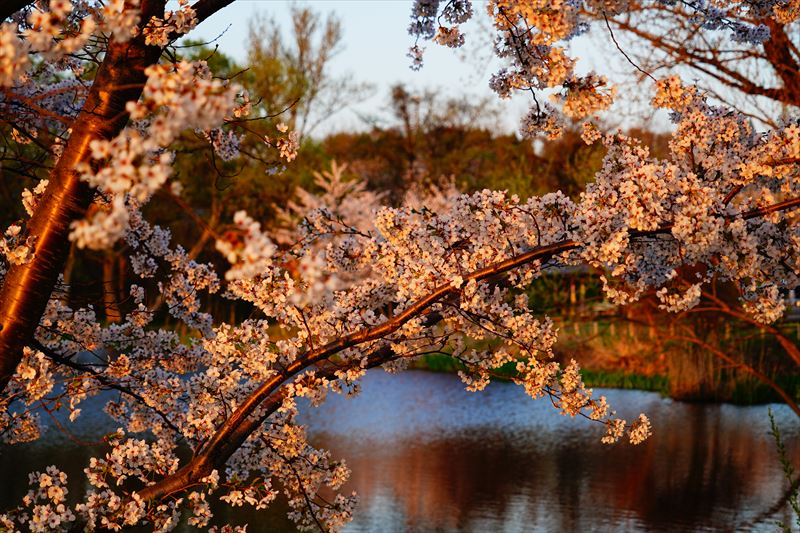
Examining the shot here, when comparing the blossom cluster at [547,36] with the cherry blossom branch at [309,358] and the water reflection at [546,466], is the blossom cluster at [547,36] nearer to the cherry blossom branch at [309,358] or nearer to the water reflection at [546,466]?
the cherry blossom branch at [309,358]

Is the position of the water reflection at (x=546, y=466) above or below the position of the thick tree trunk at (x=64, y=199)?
below

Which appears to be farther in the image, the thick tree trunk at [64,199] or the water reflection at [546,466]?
the water reflection at [546,466]

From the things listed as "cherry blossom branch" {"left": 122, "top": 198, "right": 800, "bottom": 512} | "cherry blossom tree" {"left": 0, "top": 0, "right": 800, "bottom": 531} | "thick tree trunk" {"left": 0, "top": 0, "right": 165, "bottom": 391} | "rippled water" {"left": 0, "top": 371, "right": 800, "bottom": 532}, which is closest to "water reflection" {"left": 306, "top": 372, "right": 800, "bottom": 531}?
"rippled water" {"left": 0, "top": 371, "right": 800, "bottom": 532}

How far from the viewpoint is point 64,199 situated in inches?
158

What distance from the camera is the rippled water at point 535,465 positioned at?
33.6 ft

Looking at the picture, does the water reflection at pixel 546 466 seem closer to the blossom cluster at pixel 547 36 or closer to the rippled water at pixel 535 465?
the rippled water at pixel 535 465

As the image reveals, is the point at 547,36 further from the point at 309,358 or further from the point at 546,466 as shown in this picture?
the point at 546,466

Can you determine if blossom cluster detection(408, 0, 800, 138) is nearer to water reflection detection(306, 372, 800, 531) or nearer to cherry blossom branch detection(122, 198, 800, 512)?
cherry blossom branch detection(122, 198, 800, 512)

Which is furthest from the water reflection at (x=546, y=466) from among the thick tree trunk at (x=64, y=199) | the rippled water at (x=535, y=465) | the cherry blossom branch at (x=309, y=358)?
the thick tree trunk at (x=64, y=199)

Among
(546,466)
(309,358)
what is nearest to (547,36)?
(309,358)

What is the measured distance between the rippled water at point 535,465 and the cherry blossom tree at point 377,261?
4.77 m

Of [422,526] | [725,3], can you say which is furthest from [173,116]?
[422,526]

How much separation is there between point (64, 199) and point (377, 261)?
203 centimetres

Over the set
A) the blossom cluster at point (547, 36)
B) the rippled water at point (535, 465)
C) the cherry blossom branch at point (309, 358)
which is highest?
the blossom cluster at point (547, 36)
